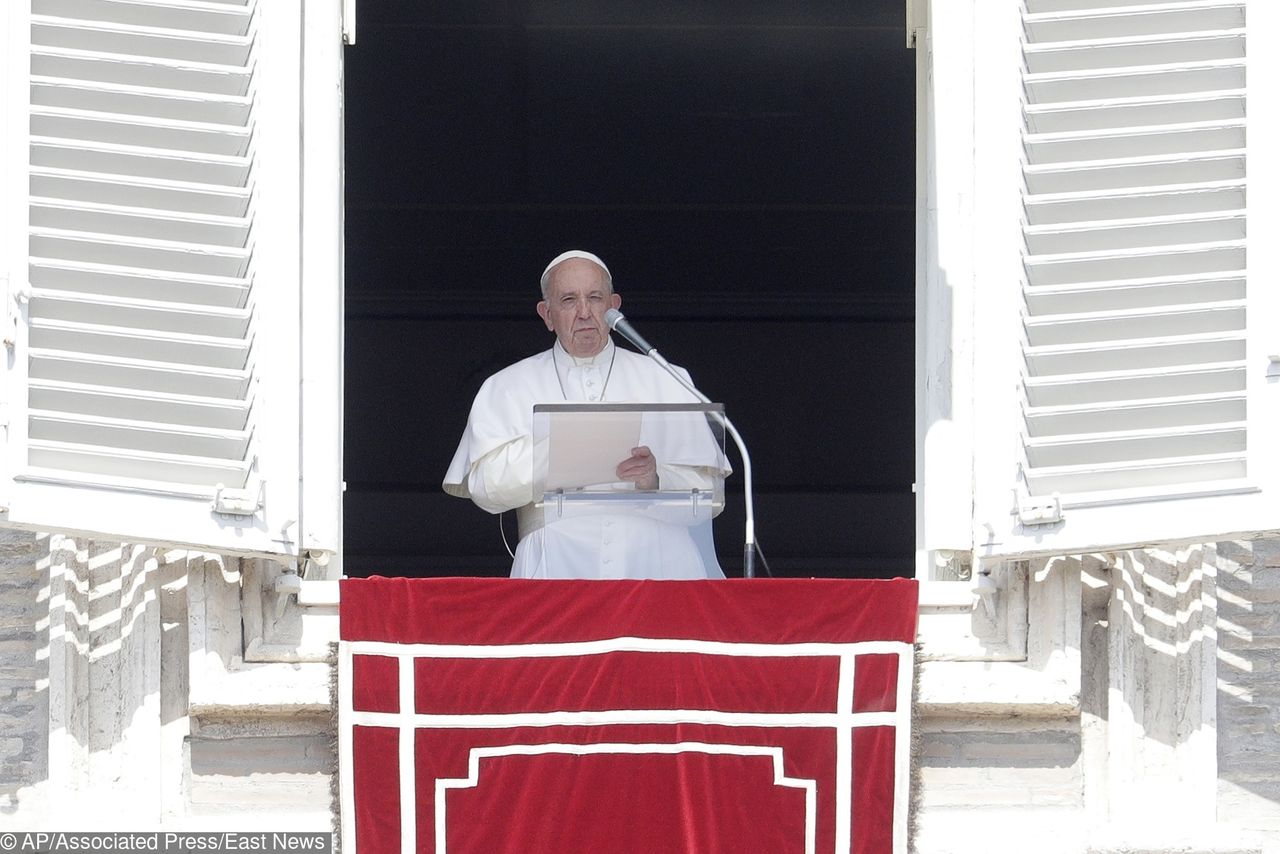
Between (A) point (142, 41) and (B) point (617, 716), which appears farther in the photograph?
(A) point (142, 41)

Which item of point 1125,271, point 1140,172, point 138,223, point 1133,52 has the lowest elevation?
point 1125,271

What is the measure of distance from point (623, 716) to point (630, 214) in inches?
202

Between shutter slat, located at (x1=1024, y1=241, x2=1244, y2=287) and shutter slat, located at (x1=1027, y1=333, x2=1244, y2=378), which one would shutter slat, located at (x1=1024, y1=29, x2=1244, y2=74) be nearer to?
shutter slat, located at (x1=1024, y1=241, x2=1244, y2=287)

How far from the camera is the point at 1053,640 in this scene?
17.5 feet

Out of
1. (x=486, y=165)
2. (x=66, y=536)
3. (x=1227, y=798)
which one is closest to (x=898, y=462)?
(x=486, y=165)

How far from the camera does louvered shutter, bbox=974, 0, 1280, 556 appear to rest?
5.16 meters

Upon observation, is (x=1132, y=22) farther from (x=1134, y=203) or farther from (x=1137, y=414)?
(x=1137, y=414)

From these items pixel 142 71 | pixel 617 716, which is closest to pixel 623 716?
pixel 617 716

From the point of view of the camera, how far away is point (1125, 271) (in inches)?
206

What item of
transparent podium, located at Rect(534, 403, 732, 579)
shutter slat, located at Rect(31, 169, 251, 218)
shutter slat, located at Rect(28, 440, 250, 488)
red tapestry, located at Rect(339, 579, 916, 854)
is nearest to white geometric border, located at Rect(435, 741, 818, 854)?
red tapestry, located at Rect(339, 579, 916, 854)

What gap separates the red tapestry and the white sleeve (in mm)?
710

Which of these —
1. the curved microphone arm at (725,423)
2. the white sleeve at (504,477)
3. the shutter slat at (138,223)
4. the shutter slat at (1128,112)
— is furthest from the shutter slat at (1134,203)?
the shutter slat at (138,223)

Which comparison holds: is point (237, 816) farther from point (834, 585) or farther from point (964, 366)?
point (964, 366)

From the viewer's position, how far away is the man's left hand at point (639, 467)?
16.9 feet
